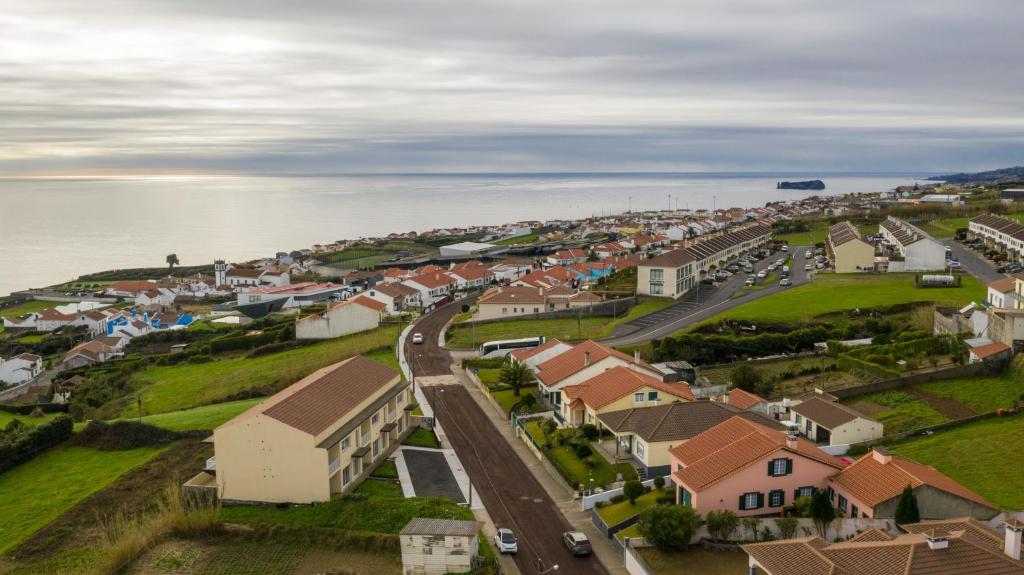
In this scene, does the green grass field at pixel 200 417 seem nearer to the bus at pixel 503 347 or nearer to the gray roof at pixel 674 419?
the bus at pixel 503 347

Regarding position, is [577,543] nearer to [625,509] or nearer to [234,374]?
[625,509]

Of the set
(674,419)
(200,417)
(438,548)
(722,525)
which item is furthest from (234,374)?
(722,525)

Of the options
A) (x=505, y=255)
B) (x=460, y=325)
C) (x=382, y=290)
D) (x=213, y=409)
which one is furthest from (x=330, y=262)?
(x=213, y=409)

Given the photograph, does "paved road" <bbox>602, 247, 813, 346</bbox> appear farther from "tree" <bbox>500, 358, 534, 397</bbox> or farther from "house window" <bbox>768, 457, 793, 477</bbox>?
"house window" <bbox>768, 457, 793, 477</bbox>

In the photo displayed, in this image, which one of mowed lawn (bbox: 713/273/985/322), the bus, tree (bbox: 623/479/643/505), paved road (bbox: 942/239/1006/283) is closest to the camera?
tree (bbox: 623/479/643/505)

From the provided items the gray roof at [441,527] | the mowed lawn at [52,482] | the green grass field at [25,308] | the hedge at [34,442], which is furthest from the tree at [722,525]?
the green grass field at [25,308]

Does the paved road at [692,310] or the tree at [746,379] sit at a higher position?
the paved road at [692,310]

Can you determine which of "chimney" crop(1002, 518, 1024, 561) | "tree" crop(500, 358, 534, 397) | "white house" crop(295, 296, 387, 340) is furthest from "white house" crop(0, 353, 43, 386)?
"chimney" crop(1002, 518, 1024, 561)
